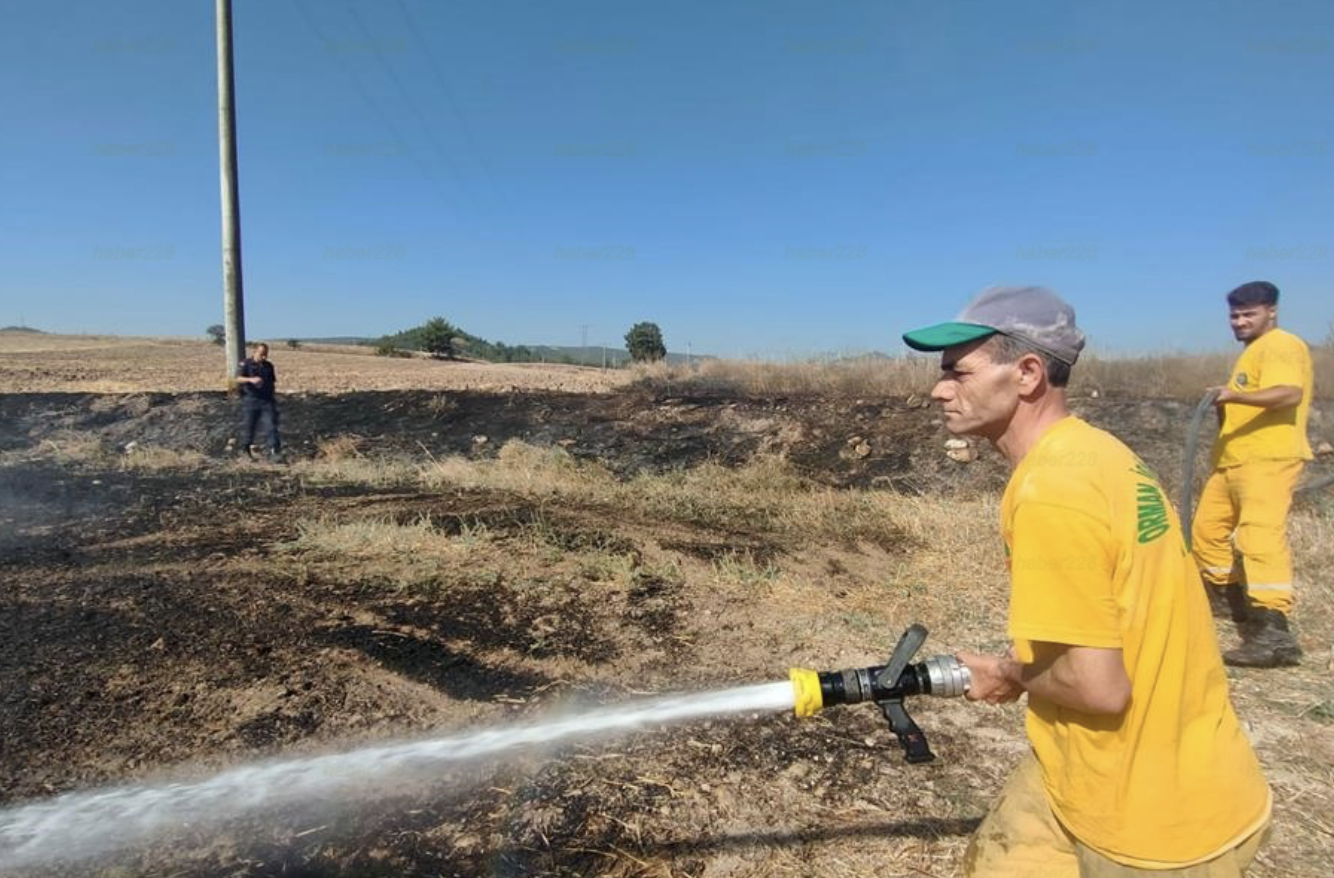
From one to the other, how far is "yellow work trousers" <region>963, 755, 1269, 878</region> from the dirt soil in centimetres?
75

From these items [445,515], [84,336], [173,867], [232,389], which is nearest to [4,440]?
[232,389]

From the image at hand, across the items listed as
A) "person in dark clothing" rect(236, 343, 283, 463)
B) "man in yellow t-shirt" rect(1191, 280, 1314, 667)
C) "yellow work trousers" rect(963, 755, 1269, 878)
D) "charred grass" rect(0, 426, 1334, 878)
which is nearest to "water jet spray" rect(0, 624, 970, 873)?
"charred grass" rect(0, 426, 1334, 878)

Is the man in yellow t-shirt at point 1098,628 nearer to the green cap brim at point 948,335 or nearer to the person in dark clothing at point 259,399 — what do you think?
the green cap brim at point 948,335

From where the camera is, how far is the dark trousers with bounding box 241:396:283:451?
10.1 metres

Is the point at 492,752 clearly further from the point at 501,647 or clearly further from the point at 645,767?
the point at 501,647

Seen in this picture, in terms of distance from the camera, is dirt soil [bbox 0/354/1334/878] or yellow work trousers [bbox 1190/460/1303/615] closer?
dirt soil [bbox 0/354/1334/878]

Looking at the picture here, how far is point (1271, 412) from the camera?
3.91 meters

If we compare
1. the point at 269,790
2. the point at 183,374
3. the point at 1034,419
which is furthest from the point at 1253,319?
the point at 183,374

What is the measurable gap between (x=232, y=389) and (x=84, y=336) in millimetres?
52336

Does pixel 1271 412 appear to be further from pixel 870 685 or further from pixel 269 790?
pixel 269 790

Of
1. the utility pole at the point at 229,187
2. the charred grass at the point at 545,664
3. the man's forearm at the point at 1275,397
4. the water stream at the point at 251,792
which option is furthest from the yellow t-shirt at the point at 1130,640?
the utility pole at the point at 229,187

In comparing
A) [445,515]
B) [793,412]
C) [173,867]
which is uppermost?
[793,412]

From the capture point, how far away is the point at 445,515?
6.18 metres

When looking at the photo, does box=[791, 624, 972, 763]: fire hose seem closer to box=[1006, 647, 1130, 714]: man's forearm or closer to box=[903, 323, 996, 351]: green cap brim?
box=[1006, 647, 1130, 714]: man's forearm
